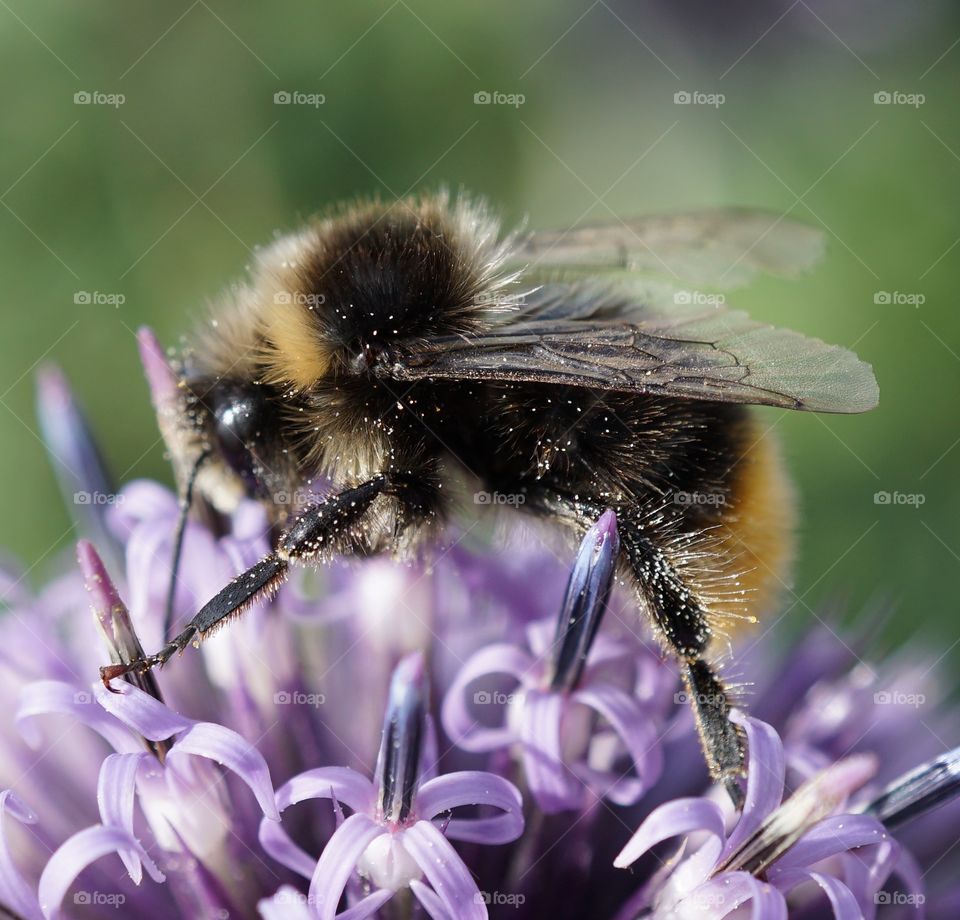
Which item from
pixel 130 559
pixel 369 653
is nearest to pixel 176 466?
pixel 130 559

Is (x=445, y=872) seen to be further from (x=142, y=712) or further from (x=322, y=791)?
(x=142, y=712)

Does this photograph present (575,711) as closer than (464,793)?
No

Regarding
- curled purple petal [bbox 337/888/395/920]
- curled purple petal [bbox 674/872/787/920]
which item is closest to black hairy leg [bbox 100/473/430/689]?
curled purple petal [bbox 337/888/395/920]

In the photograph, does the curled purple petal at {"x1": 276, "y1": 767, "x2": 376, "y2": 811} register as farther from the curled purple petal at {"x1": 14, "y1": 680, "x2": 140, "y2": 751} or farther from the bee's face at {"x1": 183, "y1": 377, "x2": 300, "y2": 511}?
the bee's face at {"x1": 183, "y1": 377, "x2": 300, "y2": 511}

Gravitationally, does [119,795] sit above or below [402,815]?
above

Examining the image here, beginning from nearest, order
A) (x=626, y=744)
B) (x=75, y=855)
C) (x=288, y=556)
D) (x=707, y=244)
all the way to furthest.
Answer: (x=75, y=855), (x=288, y=556), (x=626, y=744), (x=707, y=244)

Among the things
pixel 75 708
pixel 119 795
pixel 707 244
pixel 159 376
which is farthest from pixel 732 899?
pixel 707 244
